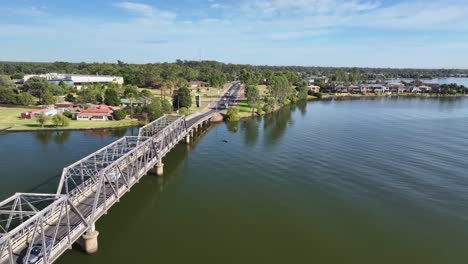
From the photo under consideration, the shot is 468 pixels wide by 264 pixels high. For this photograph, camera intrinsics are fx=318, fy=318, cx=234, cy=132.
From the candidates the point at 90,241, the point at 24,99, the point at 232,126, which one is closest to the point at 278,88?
the point at 232,126

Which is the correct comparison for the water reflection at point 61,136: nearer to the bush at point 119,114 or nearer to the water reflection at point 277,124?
the bush at point 119,114

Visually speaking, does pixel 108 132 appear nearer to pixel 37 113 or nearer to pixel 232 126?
pixel 37 113

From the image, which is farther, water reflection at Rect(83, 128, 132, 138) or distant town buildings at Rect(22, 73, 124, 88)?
distant town buildings at Rect(22, 73, 124, 88)

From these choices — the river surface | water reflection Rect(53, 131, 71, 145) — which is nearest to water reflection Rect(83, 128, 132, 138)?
the river surface

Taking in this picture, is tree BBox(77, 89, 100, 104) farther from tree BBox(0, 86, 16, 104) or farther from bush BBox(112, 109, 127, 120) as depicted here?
bush BBox(112, 109, 127, 120)

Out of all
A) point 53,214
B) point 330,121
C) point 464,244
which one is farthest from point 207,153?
point 330,121

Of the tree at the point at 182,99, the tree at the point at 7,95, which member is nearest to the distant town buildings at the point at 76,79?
the tree at the point at 7,95

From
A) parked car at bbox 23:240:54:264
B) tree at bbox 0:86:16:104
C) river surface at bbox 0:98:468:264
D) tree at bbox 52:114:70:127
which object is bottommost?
river surface at bbox 0:98:468:264
